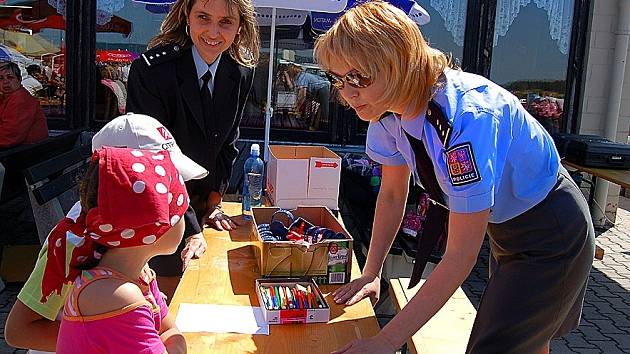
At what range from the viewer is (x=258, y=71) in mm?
6543

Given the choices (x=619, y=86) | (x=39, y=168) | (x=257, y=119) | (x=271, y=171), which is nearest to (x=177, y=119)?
(x=271, y=171)

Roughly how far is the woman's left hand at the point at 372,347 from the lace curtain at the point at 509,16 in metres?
5.48

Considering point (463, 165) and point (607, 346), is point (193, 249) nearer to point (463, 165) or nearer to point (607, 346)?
point (463, 165)

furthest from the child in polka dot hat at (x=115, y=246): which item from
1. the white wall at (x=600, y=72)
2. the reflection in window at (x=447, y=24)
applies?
the white wall at (x=600, y=72)

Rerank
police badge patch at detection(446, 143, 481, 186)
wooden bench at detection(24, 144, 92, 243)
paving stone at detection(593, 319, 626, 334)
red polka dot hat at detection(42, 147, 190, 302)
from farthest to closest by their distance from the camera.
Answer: paving stone at detection(593, 319, 626, 334) → wooden bench at detection(24, 144, 92, 243) → police badge patch at detection(446, 143, 481, 186) → red polka dot hat at detection(42, 147, 190, 302)

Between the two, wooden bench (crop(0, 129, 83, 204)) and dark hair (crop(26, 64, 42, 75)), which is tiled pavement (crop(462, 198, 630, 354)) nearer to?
wooden bench (crop(0, 129, 83, 204))

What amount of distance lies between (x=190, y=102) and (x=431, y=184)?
116 centimetres

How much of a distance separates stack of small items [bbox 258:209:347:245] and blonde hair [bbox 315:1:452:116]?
702mm

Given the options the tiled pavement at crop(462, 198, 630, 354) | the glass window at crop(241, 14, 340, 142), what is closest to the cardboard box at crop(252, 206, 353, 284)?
the tiled pavement at crop(462, 198, 630, 354)

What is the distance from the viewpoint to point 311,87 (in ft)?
21.8

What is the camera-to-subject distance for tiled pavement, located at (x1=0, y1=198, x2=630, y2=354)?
4.27m

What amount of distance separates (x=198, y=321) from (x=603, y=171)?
4444 mm

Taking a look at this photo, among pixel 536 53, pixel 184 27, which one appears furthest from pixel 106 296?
pixel 536 53

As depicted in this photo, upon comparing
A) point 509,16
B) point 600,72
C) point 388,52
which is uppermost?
point 509,16
